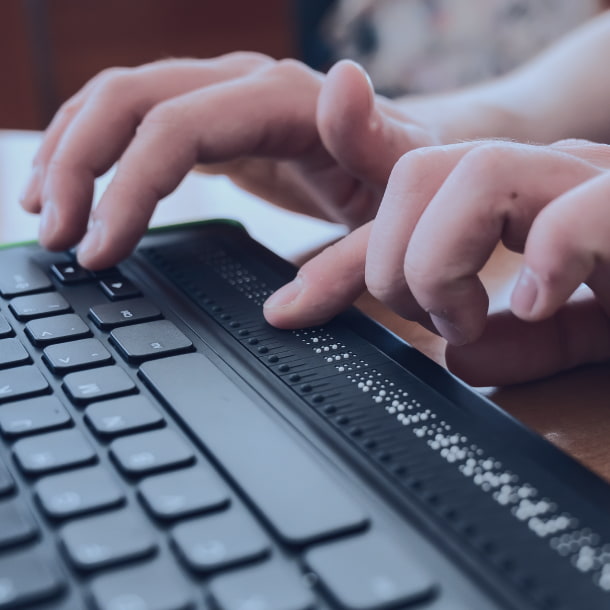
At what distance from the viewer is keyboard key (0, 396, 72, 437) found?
27 centimetres

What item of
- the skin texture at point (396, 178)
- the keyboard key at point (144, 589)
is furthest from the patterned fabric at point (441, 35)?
the keyboard key at point (144, 589)

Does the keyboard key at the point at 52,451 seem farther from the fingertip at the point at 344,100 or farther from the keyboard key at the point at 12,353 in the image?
the fingertip at the point at 344,100

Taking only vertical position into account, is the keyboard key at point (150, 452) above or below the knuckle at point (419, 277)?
below

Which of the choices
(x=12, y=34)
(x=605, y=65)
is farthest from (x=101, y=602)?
(x=12, y=34)

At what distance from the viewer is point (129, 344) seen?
1.09ft

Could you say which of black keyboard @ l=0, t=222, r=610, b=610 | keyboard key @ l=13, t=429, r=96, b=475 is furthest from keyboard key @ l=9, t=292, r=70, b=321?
keyboard key @ l=13, t=429, r=96, b=475

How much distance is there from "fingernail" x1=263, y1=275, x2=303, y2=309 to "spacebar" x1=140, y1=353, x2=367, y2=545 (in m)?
0.05

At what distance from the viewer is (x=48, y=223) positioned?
47 cm

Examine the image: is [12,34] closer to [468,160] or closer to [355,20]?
[355,20]

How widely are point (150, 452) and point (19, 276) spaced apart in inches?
7.6

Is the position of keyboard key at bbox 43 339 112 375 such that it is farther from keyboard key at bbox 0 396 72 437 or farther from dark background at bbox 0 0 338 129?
dark background at bbox 0 0 338 129

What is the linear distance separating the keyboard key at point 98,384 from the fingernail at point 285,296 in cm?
7

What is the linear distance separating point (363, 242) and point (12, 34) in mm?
2368

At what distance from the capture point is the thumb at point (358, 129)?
449 millimetres
